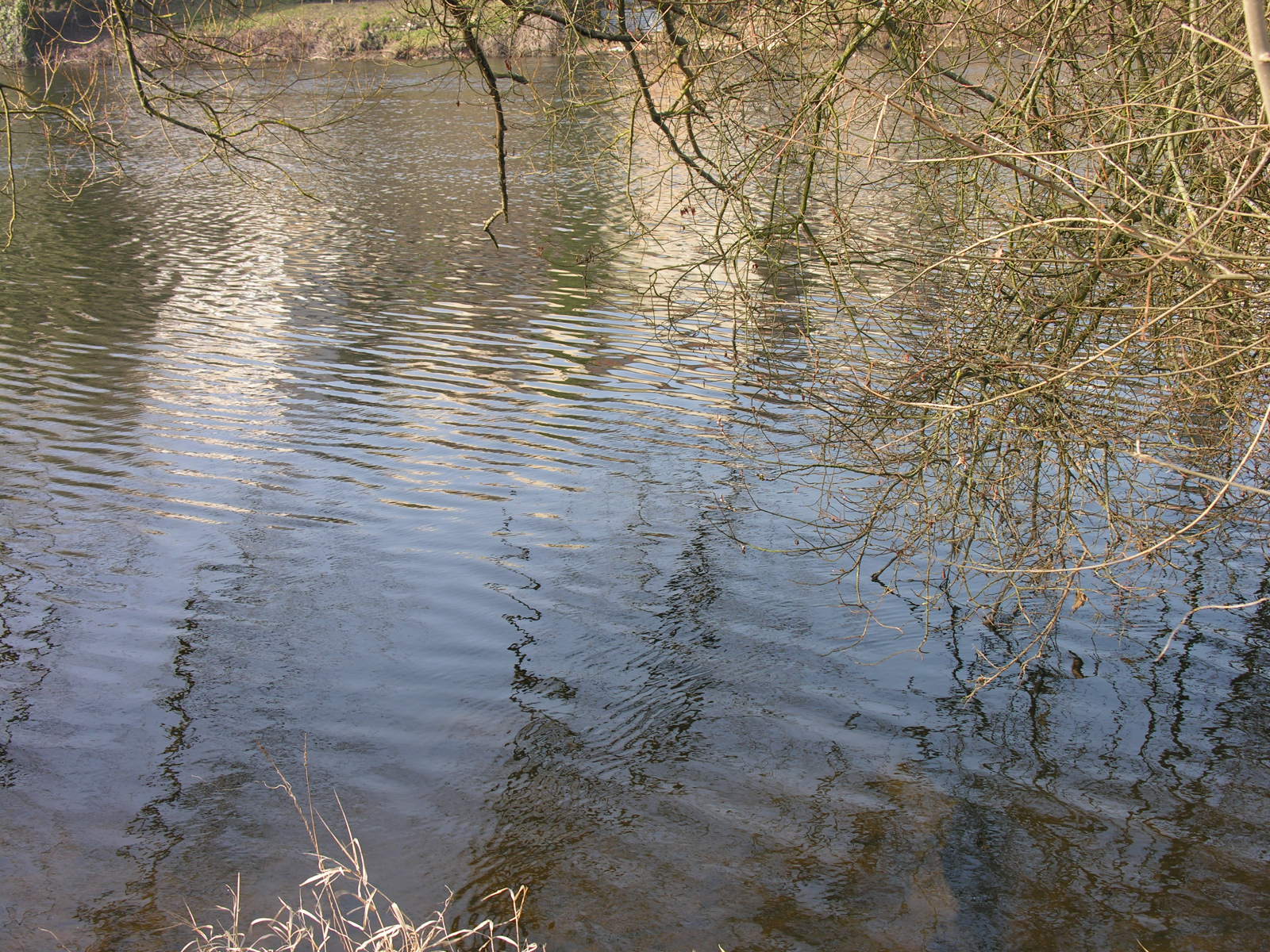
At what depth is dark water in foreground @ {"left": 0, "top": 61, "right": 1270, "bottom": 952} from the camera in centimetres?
489

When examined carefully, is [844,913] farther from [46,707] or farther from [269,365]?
[269,365]

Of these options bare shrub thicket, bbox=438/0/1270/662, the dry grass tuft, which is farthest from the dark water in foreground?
bare shrub thicket, bbox=438/0/1270/662

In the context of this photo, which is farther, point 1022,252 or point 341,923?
point 1022,252

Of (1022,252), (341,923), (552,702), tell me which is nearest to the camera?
(341,923)

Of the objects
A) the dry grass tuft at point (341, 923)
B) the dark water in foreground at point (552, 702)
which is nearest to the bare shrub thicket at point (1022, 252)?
the dark water in foreground at point (552, 702)

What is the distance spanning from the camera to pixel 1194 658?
6727mm

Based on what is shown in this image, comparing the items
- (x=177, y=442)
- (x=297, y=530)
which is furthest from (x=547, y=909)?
(x=177, y=442)

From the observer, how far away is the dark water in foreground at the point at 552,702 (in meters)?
4.89

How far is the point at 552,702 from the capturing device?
6289mm

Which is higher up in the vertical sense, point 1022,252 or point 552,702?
point 1022,252

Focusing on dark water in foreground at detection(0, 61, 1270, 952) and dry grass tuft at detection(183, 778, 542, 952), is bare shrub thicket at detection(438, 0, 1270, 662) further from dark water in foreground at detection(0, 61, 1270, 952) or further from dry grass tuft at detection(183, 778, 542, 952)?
dry grass tuft at detection(183, 778, 542, 952)

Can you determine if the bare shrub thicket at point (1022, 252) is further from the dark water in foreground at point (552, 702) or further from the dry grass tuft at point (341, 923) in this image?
the dry grass tuft at point (341, 923)

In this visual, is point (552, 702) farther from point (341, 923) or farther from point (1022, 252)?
point (1022, 252)

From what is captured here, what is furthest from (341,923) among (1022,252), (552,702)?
(1022,252)
